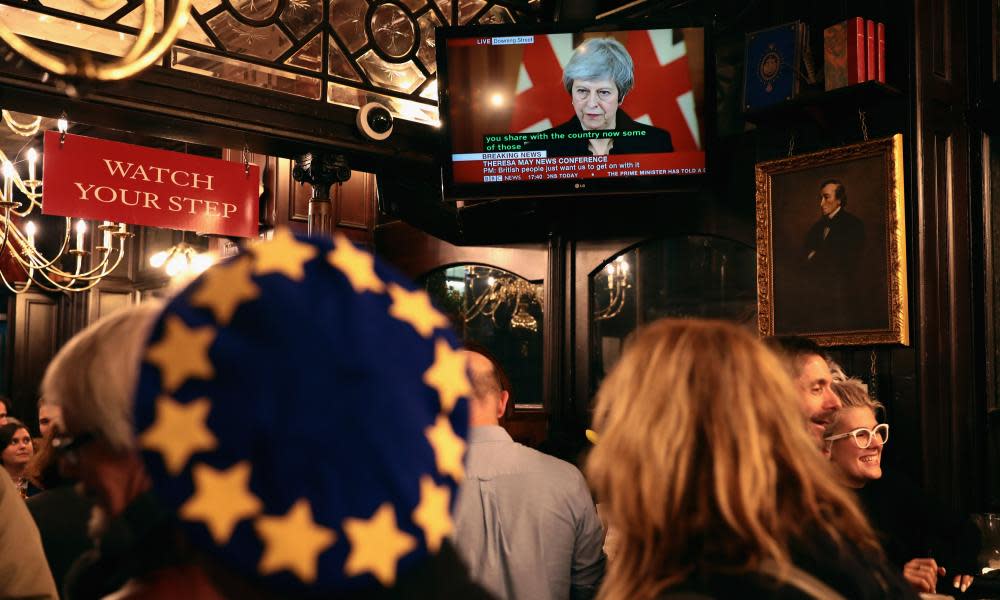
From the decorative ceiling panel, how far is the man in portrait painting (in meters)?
2.62

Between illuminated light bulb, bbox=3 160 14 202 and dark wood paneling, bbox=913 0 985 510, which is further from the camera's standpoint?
illuminated light bulb, bbox=3 160 14 202

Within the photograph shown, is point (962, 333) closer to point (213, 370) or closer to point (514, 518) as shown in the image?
point (514, 518)

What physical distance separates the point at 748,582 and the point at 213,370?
0.85m

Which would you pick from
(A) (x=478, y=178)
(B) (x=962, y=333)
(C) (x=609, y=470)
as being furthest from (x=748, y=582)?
(A) (x=478, y=178)

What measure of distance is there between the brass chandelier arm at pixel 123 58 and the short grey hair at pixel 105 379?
1207 mm

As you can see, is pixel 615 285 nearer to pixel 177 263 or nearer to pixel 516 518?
pixel 516 518

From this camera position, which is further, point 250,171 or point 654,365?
point 250,171

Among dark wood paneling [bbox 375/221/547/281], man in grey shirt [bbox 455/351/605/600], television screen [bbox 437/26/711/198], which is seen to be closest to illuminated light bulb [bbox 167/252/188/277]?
dark wood paneling [bbox 375/221/547/281]

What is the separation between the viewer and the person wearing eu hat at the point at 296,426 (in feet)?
2.00

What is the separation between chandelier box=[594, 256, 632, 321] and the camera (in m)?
5.85

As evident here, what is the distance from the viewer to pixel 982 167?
14.3 feet

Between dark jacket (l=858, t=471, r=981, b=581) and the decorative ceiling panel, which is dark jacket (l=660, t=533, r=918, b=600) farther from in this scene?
the decorative ceiling panel

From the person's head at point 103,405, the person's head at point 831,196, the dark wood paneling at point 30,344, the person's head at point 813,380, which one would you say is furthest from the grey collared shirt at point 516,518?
the dark wood paneling at point 30,344

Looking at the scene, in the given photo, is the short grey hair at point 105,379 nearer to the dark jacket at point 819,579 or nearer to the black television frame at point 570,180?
the dark jacket at point 819,579
